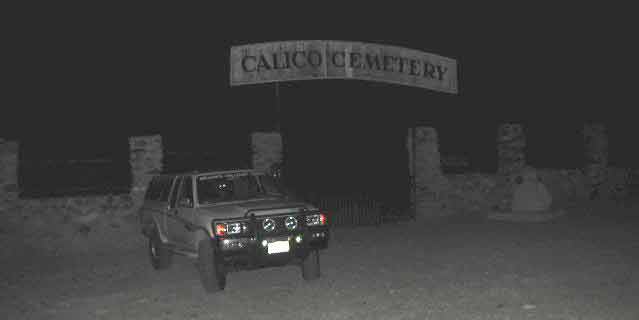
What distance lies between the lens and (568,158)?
20.8 meters

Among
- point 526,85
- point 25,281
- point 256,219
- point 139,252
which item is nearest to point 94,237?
point 139,252

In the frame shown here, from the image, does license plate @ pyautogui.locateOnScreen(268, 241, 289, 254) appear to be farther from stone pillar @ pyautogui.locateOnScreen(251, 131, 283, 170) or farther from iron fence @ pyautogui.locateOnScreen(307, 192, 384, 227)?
iron fence @ pyautogui.locateOnScreen(307, 192, 384, 227)

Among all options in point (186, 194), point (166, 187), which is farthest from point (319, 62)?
point (186, 194)

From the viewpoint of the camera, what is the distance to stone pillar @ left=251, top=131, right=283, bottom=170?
1502cm

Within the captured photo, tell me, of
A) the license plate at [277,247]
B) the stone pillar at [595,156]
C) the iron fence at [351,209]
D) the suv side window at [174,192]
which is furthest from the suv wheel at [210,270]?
→ the stone pillar at [595,156]

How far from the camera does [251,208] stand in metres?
8.80

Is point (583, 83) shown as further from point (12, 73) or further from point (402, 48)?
point (12, 73)

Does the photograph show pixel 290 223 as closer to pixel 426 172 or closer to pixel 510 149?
pixel 426 172

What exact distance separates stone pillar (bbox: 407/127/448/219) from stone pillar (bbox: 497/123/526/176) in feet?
7.56

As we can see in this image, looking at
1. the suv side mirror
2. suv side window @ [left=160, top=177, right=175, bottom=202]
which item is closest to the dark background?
suv side window @ [left=160, top=177, right=175, bottom=202]

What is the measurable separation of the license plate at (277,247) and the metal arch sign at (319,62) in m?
7.96

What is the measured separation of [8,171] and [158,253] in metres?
4.81

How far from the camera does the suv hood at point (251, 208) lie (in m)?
8.69

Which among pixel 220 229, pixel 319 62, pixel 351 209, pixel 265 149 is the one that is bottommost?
pixel 351 209
